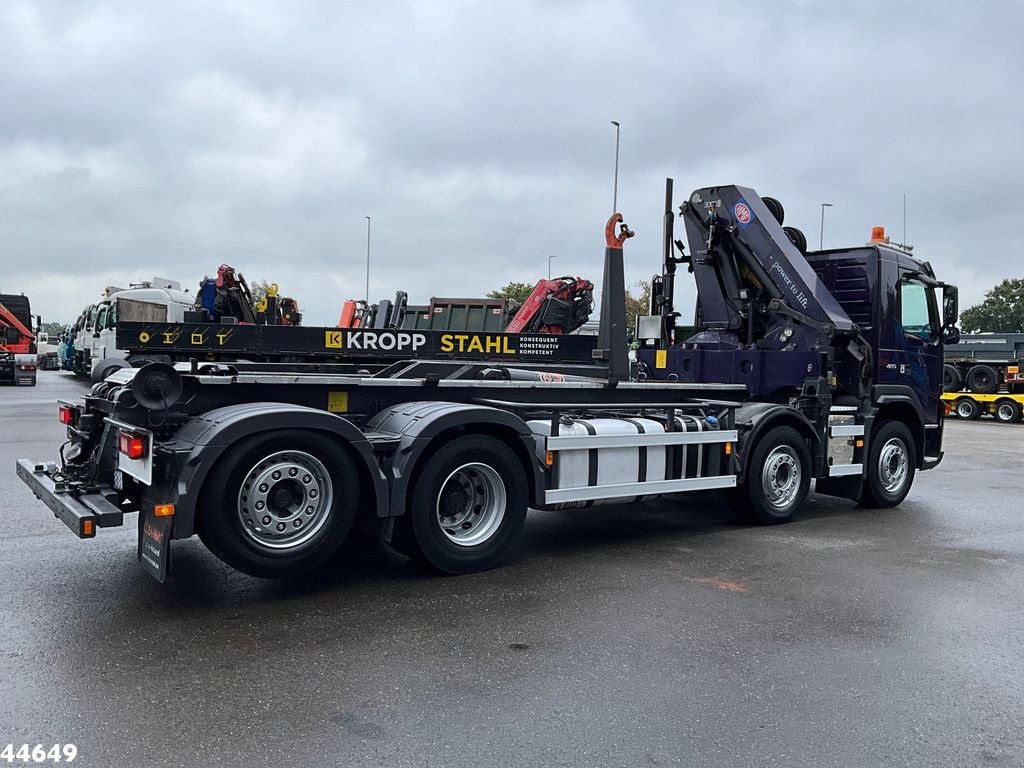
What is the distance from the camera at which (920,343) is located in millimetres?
10258

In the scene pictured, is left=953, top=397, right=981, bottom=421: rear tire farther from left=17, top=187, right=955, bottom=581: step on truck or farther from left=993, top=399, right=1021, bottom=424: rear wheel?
left=17, top=187, right=955, bottom=581: step on truck

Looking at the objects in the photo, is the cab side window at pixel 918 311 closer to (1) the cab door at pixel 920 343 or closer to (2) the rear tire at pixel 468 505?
(1) the cab door at pixel 920 343

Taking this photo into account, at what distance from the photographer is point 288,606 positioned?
5512mm

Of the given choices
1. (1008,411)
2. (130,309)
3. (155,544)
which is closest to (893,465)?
(155,544)

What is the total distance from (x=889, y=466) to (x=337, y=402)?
677cm

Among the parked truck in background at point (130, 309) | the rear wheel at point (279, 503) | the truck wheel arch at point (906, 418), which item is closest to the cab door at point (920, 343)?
the truck wheel arch at point (906, 418)

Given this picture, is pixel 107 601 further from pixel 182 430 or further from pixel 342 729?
pixel 342 729

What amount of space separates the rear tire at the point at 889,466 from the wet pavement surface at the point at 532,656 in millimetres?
2160

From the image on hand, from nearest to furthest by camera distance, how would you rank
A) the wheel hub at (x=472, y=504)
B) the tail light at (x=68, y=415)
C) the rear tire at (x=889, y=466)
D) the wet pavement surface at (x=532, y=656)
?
1. the wet pavement surface at (x=532, y=656)
2. the wheel hub at (x=472, y=504)
3. the tail light at (x=68, y=415)
4. the rear tire at (x=889, y=466)

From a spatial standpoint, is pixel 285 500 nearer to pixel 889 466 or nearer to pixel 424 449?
pixel 424 449

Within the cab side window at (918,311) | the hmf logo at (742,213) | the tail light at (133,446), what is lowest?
the tail light at (133,446)

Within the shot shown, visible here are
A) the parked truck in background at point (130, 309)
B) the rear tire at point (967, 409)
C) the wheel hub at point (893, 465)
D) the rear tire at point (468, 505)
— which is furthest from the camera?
the rear tire at point (967, 409)

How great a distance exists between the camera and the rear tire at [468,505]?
6.11 meters

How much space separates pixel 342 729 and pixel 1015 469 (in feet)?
45.4
